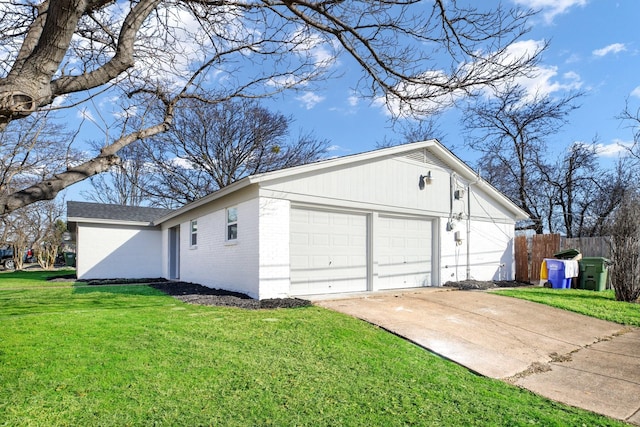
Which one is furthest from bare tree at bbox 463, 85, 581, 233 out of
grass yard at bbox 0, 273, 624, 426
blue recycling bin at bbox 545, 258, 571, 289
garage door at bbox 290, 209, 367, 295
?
grass yard at bbox 0, 273, 624, 426

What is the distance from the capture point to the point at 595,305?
921 centimetres

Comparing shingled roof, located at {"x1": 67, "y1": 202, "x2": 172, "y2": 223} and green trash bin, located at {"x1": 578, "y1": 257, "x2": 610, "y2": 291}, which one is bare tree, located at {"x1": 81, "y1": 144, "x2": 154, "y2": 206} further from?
green trash bin, located at {"x1": 578, "y1": 257, "x2": 610, "y2": 291}

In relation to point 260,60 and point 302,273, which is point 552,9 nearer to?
point 260,60

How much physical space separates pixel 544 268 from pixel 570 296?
109 inches

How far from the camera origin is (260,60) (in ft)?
20.9

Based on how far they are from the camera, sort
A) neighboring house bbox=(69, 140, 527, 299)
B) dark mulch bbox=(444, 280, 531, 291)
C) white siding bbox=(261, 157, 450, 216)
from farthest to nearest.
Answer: dark mulch bbox=(444, 280, 531, 291)
white siding bbox=(261, 157, 450, 216)
neighboring house bbox=(69, 140, 527, 299)

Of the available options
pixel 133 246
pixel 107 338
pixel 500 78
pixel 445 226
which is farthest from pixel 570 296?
pixel 133 246

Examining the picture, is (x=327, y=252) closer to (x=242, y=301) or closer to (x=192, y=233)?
(x=242, y=301)

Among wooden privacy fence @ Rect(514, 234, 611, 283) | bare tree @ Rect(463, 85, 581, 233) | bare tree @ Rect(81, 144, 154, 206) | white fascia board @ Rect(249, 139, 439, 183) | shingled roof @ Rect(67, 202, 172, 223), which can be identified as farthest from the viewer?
bare tree @ Rect(81, 144, 154, 206)

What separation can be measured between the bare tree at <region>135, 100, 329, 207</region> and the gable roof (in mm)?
9337

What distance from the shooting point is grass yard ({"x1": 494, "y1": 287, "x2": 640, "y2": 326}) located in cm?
805

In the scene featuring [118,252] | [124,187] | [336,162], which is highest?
[124,187]

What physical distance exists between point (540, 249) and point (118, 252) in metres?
17.8

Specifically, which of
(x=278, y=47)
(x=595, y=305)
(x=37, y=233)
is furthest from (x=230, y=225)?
(x=37, y=233)
